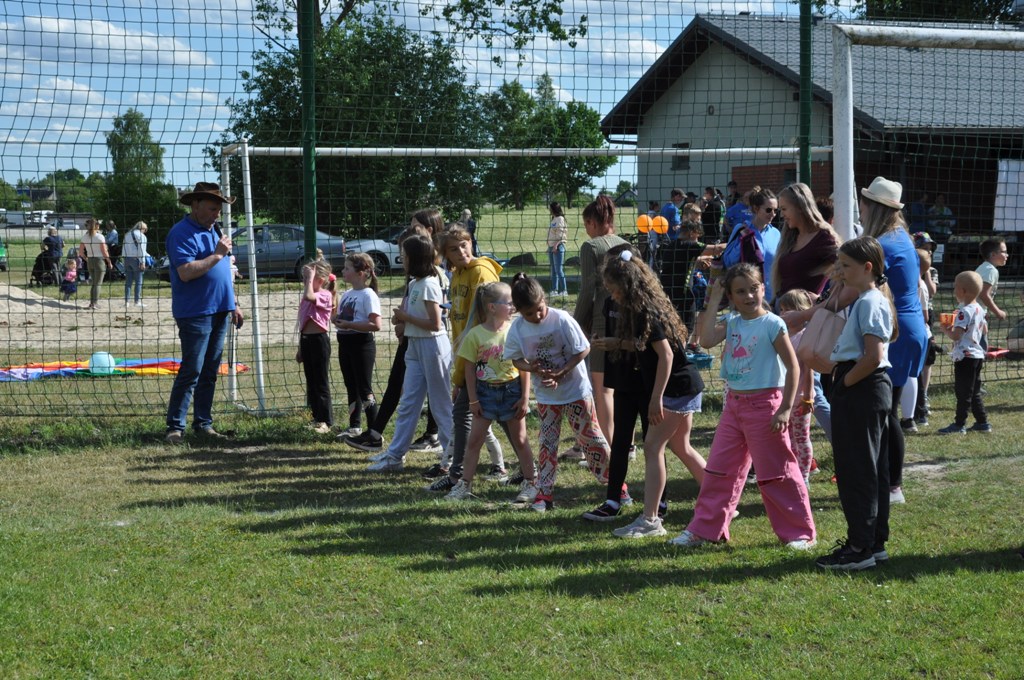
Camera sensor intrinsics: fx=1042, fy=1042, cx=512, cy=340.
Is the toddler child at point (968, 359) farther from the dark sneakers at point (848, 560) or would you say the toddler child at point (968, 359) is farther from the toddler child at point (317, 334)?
the toddler child at point (317, 334)

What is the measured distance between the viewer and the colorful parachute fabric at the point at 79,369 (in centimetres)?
1132

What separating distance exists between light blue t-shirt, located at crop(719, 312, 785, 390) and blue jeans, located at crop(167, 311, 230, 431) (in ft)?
15.1

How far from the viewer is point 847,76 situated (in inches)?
303

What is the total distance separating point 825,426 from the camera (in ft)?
21.5

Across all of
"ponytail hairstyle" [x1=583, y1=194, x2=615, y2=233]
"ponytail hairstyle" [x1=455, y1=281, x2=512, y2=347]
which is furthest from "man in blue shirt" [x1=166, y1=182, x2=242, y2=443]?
"ponytail hairstyle" [x1=583, y1=194, x2=615, y2=233]

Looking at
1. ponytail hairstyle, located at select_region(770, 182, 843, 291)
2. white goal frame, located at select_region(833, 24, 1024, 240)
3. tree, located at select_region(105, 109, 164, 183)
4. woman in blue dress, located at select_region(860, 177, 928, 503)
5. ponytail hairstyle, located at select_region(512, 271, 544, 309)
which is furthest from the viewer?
tree, located at select_region(105, 109, 164, 183)

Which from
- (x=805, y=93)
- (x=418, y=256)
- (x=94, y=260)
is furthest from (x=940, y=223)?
(x=94, y=260)

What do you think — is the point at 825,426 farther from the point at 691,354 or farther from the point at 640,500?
the point at 691,354

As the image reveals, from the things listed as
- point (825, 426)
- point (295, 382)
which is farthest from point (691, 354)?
point (825, 426)

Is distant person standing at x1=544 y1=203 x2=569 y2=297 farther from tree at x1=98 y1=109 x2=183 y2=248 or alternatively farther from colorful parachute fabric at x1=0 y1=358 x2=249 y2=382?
colorful parachute fabric at x1=0 y1=358 x2=249 y2=382

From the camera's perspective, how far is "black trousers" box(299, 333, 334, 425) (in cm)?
854

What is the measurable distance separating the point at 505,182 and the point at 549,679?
28.4 feet

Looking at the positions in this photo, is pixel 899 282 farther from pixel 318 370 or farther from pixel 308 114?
pixel 308 114

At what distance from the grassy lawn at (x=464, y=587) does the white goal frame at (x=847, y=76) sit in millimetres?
1936
